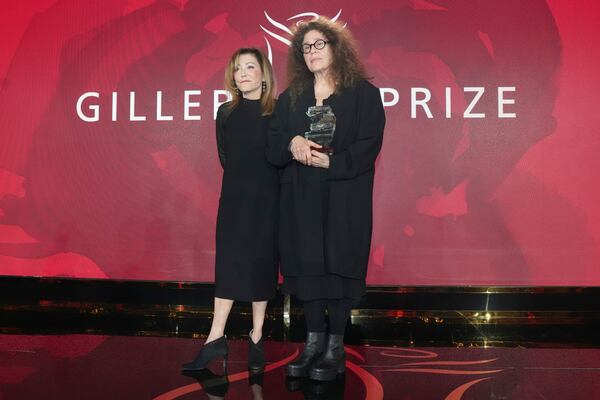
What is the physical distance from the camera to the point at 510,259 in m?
3.50

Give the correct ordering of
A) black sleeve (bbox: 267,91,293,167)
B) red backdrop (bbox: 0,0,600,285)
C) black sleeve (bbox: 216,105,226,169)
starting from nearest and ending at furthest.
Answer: black sleeve (bbox: 267,91,293,167) < black sleeve (bbox: 216,105,226,169) < red backdrop (bbox: 0,0,600,285)

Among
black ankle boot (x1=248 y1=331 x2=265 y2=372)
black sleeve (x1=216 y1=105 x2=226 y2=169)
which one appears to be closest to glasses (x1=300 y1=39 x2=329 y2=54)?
black sleeve (x1=216 y1=105 x2=226 y2=169)

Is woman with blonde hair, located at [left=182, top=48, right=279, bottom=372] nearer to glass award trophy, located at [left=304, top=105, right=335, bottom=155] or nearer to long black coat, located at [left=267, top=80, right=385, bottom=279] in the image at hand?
long black coat, located at [left=267, top=80, right=385, bottom=279]

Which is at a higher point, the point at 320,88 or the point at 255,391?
the point at 320,88

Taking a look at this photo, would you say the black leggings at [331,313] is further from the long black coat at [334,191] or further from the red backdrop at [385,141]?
the red backdrop at [385,141]

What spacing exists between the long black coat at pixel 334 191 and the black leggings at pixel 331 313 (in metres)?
0.14

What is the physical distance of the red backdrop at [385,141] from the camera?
3.49m

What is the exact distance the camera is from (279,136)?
7.04 ft

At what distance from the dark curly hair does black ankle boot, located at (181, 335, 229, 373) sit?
108 centimetres

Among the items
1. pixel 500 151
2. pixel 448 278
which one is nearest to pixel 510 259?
pixel 448 278

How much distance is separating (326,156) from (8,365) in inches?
67.2

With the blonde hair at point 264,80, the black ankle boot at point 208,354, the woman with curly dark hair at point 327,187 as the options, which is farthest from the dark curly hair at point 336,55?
the black ankle boot at point 208,354

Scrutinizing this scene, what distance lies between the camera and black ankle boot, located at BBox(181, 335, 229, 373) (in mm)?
2258

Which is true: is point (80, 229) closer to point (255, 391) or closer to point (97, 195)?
point (97, 195)
